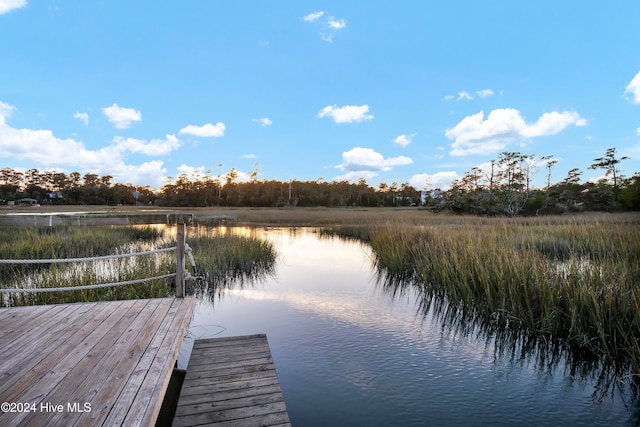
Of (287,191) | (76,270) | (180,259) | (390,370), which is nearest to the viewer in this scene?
(390,370)

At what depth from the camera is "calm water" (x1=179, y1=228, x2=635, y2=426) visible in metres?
3.97

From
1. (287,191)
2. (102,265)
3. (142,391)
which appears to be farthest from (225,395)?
(287,191)

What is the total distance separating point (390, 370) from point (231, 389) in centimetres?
241

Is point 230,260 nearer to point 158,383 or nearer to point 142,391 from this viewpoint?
point 158,383

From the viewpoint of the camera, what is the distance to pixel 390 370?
16.3 feet

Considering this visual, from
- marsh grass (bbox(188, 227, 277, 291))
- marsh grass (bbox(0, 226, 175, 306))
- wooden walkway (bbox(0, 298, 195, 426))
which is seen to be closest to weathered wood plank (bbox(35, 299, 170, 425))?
wooden walkway (bbox(0, 298, 195, 426))

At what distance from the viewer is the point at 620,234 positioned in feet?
32.5

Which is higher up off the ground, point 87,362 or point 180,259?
point 180,259

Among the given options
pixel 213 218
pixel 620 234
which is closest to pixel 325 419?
pixel 620 234

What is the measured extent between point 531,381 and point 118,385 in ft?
15.9

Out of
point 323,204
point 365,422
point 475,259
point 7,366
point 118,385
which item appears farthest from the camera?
point 323,204

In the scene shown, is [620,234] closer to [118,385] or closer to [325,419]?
[325,419]

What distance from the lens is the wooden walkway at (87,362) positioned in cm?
220

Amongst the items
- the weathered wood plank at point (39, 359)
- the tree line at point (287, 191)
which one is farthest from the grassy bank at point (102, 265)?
the tree line at point (287, 191)
